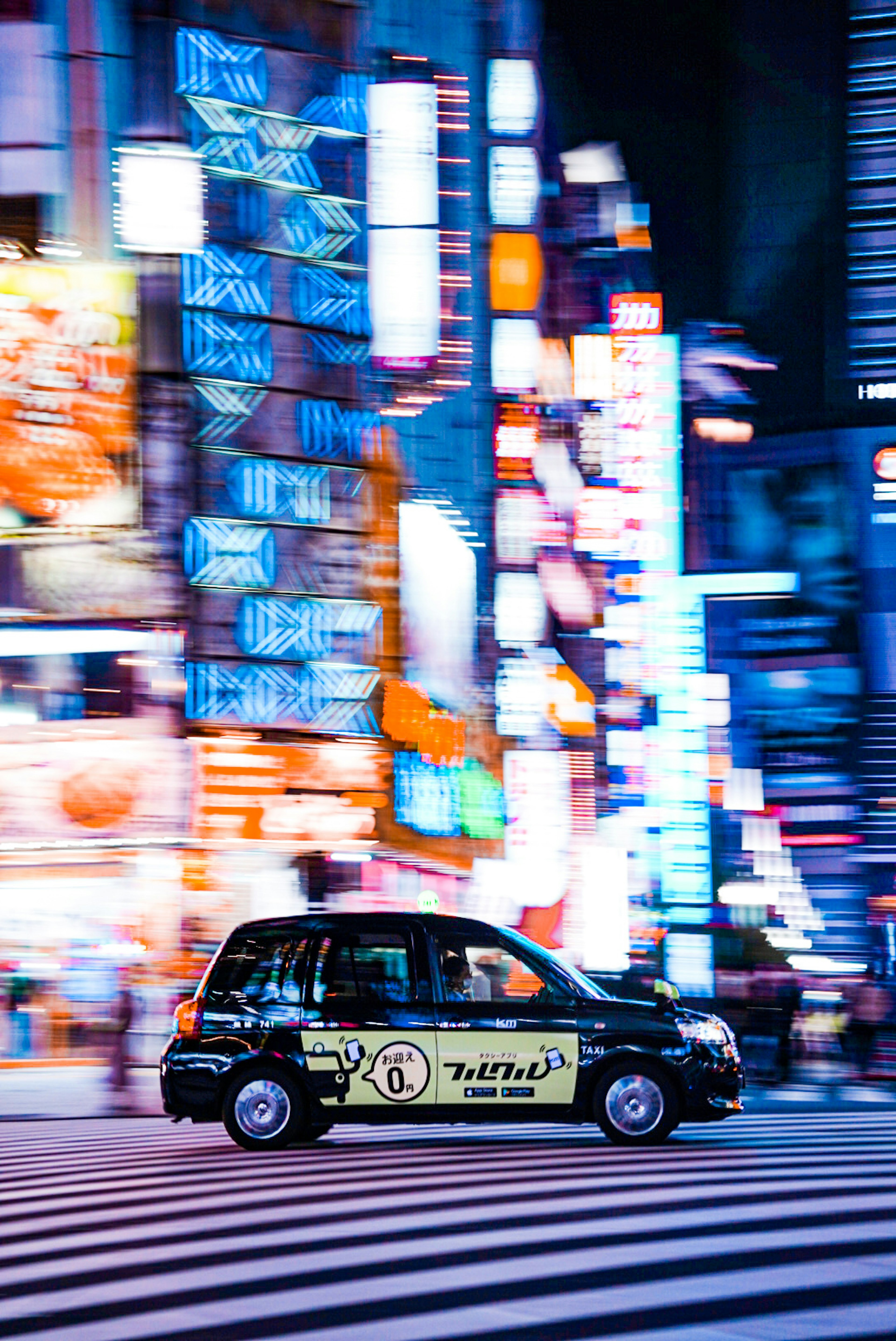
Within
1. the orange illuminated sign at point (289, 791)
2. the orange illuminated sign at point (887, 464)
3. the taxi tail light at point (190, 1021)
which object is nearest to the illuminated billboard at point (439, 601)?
the orange illuminated sign at point (289, 791)

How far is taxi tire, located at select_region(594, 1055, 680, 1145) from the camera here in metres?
11.1

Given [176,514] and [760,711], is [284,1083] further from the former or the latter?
[760,711]

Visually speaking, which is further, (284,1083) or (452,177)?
(452,177)

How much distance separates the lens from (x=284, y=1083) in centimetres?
1141

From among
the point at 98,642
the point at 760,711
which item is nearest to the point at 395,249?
the point at 98,642

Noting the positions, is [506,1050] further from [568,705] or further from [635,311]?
[635,311]

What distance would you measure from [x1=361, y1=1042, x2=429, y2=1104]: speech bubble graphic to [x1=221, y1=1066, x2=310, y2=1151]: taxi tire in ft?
1.74

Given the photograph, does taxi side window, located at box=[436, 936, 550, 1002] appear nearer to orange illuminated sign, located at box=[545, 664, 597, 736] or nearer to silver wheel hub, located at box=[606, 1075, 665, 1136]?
silver wheel hub, located at box=[606, 1075, 665, 1136]

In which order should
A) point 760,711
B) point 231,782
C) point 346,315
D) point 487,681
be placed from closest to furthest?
1. point 231,782
2. point 346,315
3. point 487,681
4. point 760,711

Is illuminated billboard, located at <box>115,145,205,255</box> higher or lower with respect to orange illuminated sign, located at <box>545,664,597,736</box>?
higher

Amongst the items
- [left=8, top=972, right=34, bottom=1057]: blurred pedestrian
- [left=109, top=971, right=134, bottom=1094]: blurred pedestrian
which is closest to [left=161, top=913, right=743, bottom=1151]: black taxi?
[left=109, top=971, right=134, bottom=1094]: blurred pedestrian

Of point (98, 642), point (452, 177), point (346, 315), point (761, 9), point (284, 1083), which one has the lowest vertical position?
point (284, 1083)

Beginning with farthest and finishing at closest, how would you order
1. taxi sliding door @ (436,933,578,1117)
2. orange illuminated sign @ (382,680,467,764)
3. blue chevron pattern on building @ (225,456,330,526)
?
orange illuminated sign @ (382,680,467,764), blue chevron pattern on building @ (225,456,330,526), taxi sliding door @ (436,933,578,1117)

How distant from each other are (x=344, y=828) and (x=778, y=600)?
59.0m
